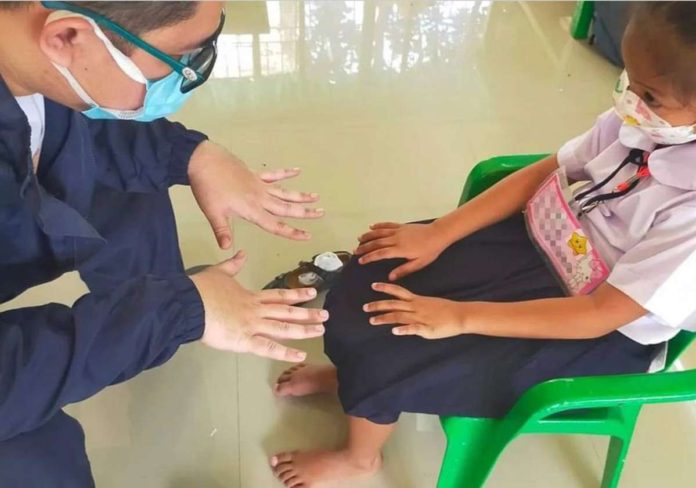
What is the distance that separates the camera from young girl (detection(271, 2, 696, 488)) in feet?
3.05

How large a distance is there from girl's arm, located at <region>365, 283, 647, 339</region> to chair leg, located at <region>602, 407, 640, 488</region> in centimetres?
17

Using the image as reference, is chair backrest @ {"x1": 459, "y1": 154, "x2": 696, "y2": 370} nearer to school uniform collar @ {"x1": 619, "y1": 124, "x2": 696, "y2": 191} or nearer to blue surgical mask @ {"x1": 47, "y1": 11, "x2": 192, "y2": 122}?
school uniform collar @ {"x1": 619, "y1": 124, "x2": 696, "y2": 191}

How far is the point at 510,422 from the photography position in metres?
1.01

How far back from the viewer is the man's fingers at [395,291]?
1.08 metres

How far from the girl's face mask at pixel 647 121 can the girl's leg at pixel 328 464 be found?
1.95 ft

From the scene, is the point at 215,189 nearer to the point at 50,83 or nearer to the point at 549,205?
the point at 50,83

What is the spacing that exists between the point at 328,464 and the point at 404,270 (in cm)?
36

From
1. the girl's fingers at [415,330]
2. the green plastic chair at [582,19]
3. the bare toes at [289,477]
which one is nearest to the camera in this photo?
the girl's fingers at [415,330]

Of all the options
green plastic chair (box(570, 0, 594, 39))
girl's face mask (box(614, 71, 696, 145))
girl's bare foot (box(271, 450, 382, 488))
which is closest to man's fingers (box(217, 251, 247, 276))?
girl's bare foot (box(271, 450, 382, 488))

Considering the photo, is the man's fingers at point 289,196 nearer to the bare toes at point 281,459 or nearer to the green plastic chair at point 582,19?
the bare toes at point 281,459

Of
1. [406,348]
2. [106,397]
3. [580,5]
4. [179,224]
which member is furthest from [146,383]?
[580,5]

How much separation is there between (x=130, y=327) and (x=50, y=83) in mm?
312

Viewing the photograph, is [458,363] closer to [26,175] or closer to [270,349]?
[270,349]

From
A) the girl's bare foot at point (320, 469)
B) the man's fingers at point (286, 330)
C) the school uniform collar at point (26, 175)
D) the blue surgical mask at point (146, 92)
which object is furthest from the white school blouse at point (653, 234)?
the school uniform collar at point (26, 175)
